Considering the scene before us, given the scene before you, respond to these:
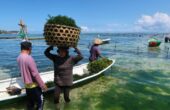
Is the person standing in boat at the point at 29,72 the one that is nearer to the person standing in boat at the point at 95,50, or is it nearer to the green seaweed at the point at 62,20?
the green seaweed at the point at 62,20

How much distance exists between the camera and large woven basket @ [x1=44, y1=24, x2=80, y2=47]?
7418mm

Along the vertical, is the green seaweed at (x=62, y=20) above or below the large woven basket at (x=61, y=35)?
above

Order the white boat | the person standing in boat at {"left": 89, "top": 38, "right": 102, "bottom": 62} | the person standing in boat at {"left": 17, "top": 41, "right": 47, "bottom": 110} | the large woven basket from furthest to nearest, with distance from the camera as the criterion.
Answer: the person standing in boat at {"left": 89, "top": 38, "right": 102, "bottom": 62}
the white boat
the large woven basket
the person standing in boat at {"left": 17, "top": 41, "right": 47, "bottom": 110}

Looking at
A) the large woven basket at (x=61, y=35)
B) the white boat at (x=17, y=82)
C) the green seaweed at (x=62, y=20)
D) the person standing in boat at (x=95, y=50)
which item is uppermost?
the green seaweed at (x=62, y=20)

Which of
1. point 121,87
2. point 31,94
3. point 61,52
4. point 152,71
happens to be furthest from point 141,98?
point 152,71

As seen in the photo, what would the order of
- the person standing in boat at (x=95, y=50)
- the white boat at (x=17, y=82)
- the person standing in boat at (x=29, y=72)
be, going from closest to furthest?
the person standing in boat at (x=29, y=72) < the white boat at (x=17, y=82) < the person standing in boat at (x=95, y=50)

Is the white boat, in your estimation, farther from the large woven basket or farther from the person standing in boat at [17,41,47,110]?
the large woven basket

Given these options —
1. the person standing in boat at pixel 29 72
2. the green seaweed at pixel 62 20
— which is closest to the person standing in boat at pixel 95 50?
the green seaweed at pixel 62 20

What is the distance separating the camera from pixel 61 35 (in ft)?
24.3

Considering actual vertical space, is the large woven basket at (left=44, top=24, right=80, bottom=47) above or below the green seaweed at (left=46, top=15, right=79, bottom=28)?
below

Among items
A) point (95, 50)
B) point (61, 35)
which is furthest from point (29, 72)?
point (95, 50)

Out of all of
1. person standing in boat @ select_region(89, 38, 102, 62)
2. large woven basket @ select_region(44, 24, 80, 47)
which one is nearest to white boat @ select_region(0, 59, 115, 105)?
person standing in boat @ select_region(89, 38, 102, 62)

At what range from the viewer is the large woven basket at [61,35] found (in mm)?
7418

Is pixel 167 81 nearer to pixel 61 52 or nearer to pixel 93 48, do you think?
pixel 93 48
